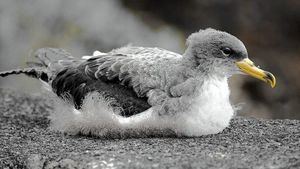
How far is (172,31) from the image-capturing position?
9398mm

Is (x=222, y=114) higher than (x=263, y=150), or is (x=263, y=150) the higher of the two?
(x=222, y=114)

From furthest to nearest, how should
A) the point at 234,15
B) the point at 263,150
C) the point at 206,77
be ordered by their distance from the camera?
the point at 234,15 → the point at 206,77 → the point at 263,150

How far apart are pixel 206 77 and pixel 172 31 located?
13.0ft

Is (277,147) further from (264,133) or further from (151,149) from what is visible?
(151,149)

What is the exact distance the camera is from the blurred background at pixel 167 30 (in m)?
9.02

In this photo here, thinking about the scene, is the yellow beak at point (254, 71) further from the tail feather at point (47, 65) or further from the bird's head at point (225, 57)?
the tail feather at point (47, 65)

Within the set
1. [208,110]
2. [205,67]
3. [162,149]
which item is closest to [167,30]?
[205,67]

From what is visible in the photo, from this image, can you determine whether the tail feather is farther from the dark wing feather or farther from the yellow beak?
the yellow beak

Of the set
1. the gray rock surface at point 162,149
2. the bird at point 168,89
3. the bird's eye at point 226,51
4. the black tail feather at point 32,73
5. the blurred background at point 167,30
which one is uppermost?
the blurred background at point 167,30

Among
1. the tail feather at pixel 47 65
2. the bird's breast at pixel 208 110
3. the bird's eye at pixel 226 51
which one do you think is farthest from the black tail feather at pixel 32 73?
the bird's eye at pixel 226 51

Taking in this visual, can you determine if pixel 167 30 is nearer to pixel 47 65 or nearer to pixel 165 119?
pixel 47 65

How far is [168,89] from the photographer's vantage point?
17.9 feet

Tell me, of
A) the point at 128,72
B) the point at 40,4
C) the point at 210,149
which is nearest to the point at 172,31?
the point at 40,4

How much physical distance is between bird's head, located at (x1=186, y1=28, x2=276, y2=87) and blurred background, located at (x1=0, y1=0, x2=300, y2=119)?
128 inches
